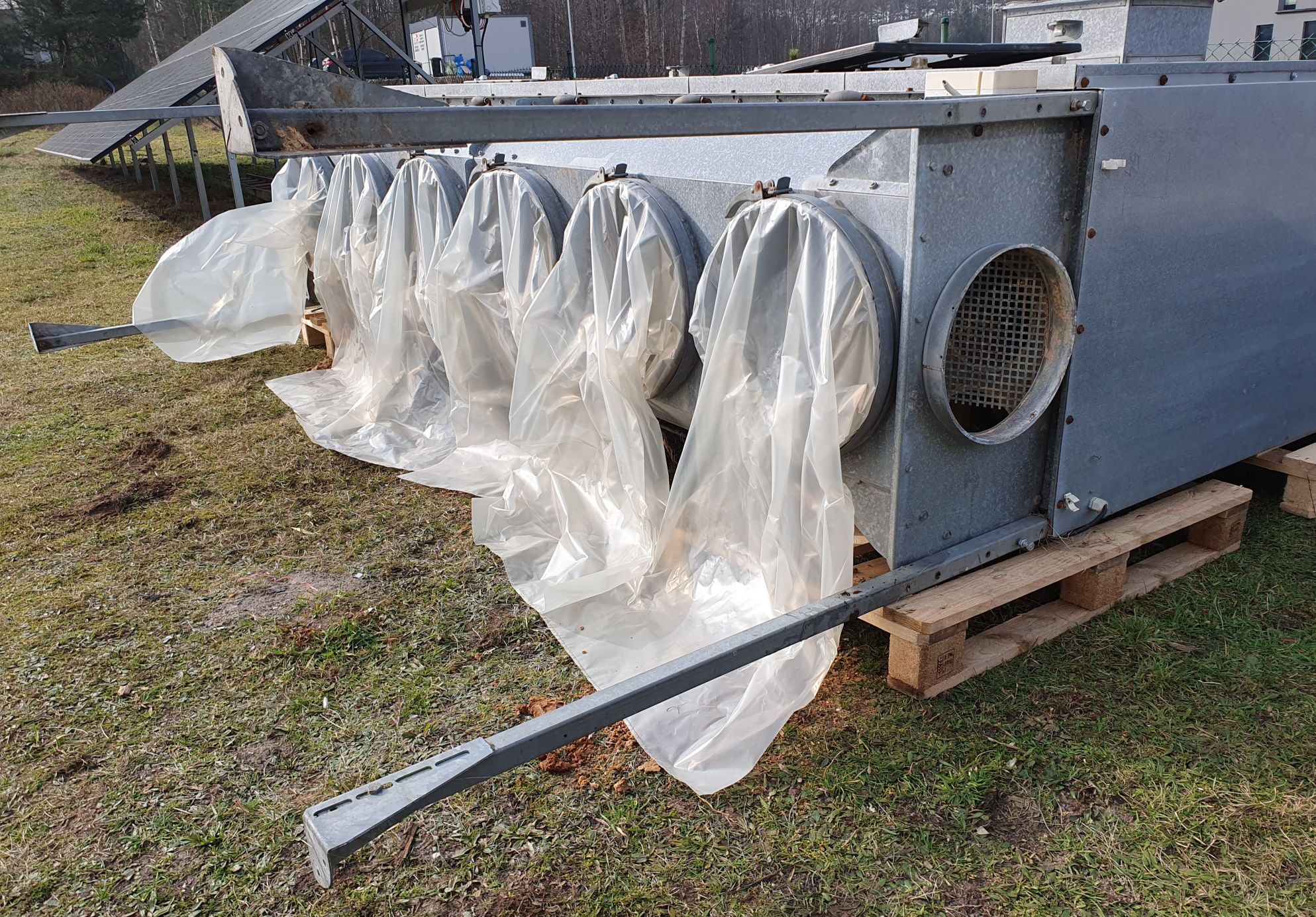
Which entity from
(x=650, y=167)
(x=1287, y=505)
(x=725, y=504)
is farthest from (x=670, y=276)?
(x=1287, y=505)

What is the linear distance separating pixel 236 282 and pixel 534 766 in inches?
142

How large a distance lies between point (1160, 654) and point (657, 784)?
134 centimetres

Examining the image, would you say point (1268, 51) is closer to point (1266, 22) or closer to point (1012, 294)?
point (1266, 22)

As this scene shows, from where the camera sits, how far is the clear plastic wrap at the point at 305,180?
16.3ft

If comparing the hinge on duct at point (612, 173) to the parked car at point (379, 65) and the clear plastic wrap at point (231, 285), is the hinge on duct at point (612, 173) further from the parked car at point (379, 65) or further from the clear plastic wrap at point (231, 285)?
the parked car at point (379, 65)

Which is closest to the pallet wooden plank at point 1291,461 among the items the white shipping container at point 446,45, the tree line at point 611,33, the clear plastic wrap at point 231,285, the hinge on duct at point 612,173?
the hinge on duct at point 612,173

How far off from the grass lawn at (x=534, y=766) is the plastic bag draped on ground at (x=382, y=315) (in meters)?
0.83

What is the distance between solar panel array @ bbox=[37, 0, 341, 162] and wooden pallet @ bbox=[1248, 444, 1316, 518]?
545 centimetres

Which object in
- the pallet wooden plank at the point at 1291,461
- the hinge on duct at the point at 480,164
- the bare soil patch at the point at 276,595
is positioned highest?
the hinge on duct at the point at 480,164

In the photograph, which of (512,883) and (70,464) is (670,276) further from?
(70,464)

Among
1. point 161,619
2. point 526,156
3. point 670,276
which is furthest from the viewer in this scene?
point 526,156

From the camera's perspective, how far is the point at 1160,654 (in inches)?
98.3

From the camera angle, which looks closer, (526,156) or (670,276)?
(670,276)

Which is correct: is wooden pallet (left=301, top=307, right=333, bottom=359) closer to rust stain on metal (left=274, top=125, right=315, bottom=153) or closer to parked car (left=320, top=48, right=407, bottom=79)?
parked car (left=320, top=48, right=407, bottom=79)
